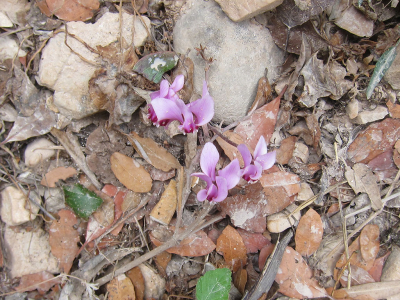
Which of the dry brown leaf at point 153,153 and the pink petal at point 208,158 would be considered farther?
the dry brown leaf at point 153,153

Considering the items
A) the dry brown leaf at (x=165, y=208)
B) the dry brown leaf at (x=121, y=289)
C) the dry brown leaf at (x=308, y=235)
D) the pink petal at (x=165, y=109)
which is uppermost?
the pink petal at (x=165, y=109)

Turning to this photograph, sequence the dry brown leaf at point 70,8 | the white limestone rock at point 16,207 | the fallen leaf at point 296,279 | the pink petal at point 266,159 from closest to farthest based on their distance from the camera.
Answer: the pink petal at point 266,159 < the fallen leaf at point 296,279 < the dry brown leaf at point 70,8 < the white limestone rock at point 16,207

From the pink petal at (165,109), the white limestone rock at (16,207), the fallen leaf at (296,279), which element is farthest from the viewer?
the white limestone rock at (16,207)

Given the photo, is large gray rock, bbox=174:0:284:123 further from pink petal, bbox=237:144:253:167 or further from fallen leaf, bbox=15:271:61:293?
fallen leaf, bbox=15:271:61:293

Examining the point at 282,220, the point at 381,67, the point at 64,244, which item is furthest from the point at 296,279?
the point at 64,244

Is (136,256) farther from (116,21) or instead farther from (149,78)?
(116,21)

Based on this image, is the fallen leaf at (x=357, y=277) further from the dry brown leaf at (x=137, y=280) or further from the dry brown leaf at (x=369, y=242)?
the dry brown leaf at (x=137, y=280)

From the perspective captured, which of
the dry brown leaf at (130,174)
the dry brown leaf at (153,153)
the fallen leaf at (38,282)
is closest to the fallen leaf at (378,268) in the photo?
the dry brown leaf at (153,153)

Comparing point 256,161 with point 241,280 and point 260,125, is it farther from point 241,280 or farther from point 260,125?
point 241,280
